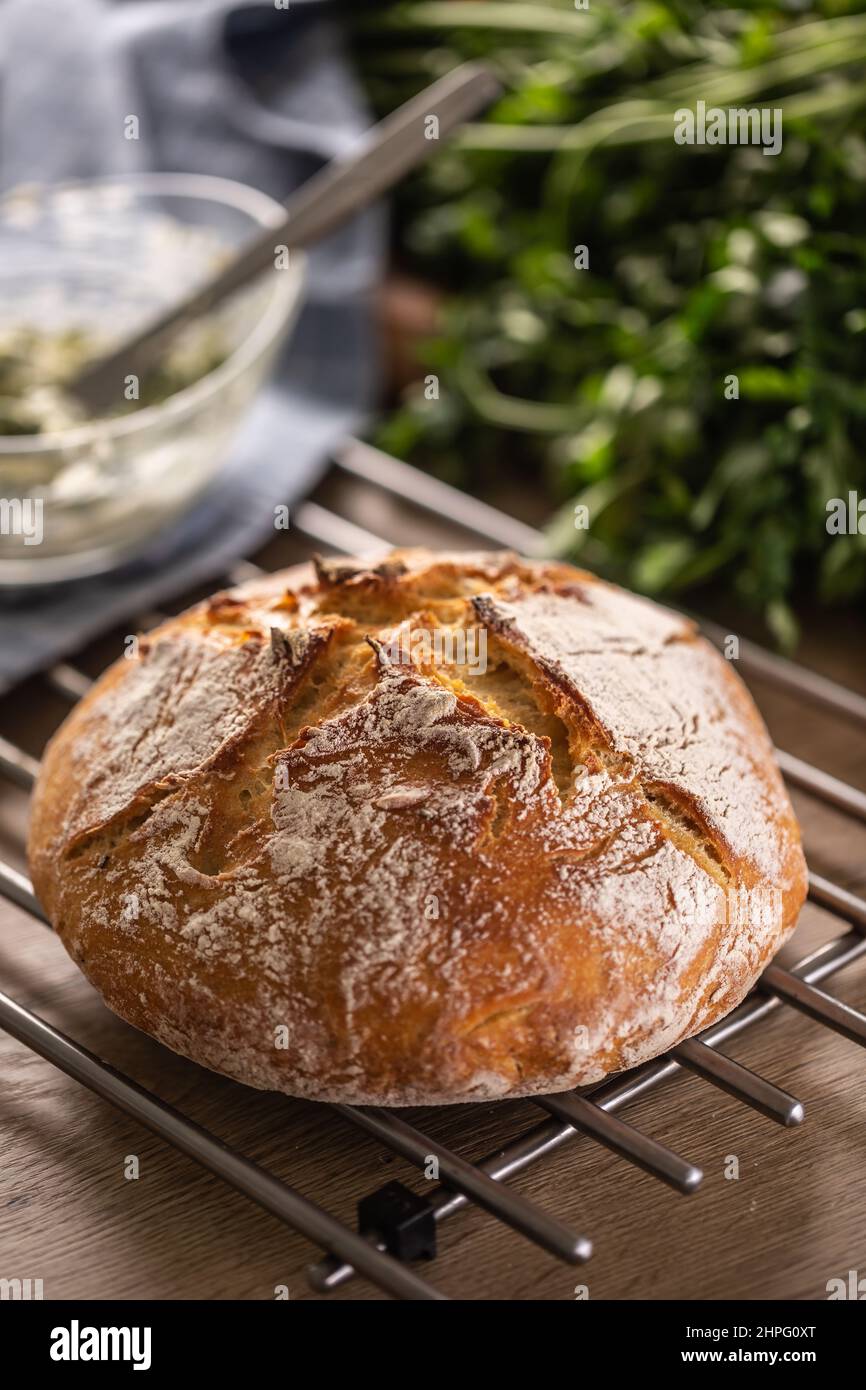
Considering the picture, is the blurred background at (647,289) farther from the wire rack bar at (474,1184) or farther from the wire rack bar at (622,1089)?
the wire rack bar at (474,1184)

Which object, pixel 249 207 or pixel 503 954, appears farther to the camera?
pixel 249 207

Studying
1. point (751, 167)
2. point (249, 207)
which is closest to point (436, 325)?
point (249, 207)

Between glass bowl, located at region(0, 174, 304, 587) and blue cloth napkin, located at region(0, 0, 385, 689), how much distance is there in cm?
13

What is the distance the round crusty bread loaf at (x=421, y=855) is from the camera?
137cm

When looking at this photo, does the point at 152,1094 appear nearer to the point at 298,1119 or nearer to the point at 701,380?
the point at 298,1119

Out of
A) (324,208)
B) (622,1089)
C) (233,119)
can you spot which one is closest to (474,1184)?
(622,1089)

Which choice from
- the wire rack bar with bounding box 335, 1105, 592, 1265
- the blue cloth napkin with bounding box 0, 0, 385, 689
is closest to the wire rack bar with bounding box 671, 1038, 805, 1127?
the wire rack bar with bounding box 335, 1105, 592, 1265

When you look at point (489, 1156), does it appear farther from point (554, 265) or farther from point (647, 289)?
point (554, 265)

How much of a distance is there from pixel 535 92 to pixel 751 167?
1.57 feet

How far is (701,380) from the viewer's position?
230 cm

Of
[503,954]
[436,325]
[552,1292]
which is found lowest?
[552,1292]

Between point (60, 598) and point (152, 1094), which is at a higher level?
point (60, 598)

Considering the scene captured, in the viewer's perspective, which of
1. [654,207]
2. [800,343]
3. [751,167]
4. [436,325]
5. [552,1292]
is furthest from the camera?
[436,325]

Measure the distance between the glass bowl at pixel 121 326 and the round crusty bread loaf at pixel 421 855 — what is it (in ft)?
1.98
